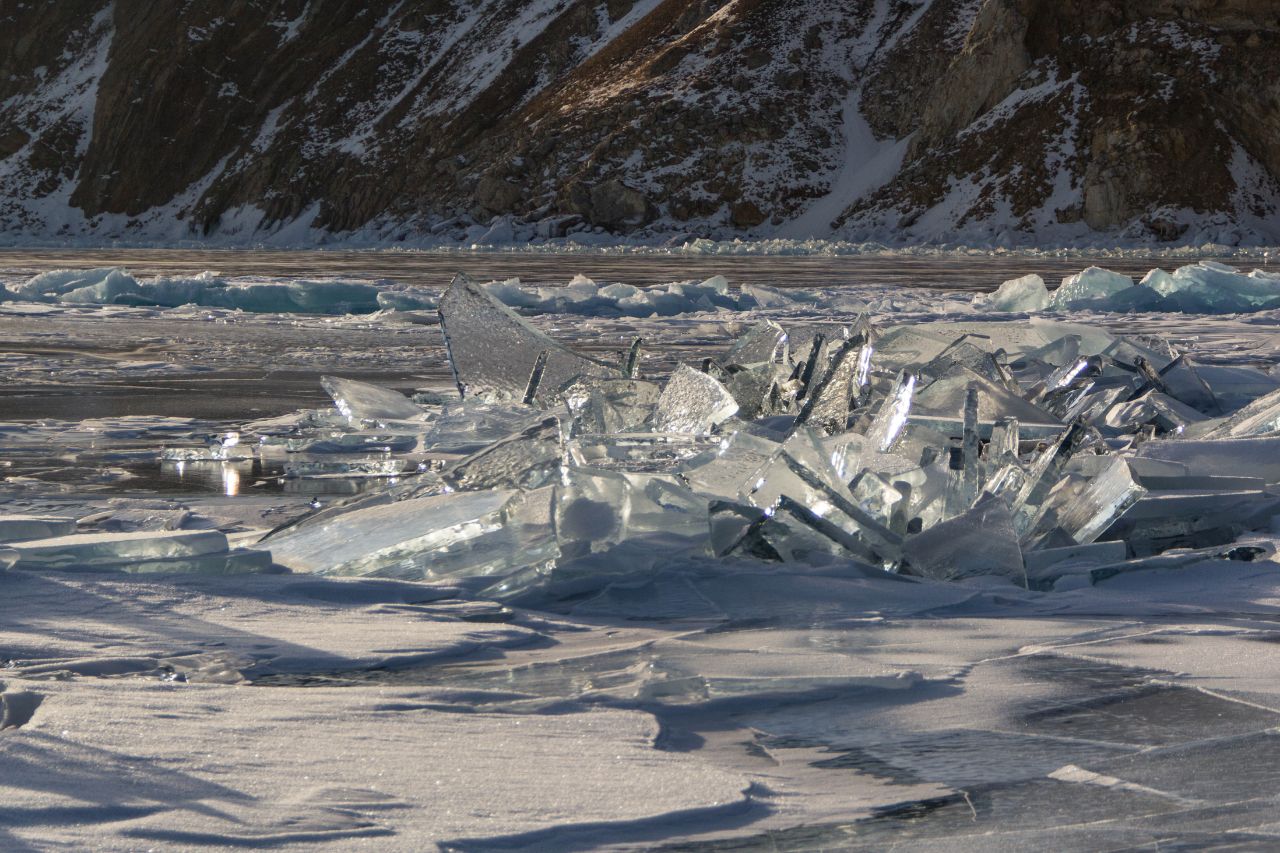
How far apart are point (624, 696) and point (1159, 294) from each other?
45.7 ft

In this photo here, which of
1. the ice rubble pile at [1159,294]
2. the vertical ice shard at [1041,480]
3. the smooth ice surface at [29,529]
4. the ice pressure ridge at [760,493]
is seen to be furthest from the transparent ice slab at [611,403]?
the ice rubble pile at [1159,294]

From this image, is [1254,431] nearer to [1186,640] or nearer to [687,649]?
[1186,640]

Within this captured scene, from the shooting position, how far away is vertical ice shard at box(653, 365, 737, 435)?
17.0 ft

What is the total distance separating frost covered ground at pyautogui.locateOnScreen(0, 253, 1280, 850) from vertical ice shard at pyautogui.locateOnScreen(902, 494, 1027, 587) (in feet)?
0.15

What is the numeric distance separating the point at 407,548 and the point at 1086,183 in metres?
47.4

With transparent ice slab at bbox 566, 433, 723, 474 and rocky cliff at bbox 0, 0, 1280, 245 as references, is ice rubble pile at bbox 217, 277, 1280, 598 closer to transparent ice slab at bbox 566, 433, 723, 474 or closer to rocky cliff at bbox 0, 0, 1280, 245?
transparent ice slab at bbox 566, 433, 723, 474

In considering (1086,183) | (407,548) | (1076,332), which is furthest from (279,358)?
(1086,183)

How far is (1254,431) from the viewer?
4.77 meters

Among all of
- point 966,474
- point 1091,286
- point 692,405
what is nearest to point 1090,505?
point 966,474

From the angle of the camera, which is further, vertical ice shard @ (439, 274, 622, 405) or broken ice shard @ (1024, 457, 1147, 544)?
vertical ice shard @ (439, 274, 622, 405)

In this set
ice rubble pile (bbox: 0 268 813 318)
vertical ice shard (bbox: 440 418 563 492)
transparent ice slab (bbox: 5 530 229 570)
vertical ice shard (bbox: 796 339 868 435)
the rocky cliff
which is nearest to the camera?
transparent ice slab (bbox: 5 530 229 570)

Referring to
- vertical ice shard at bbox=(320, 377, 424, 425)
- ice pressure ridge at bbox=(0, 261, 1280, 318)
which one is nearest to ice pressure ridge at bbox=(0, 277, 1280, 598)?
vertical ice shard at bbox=(320, 377, 424, 425)

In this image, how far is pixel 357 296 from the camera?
1705 centimetres

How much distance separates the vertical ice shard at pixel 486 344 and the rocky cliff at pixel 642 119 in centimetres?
4175
